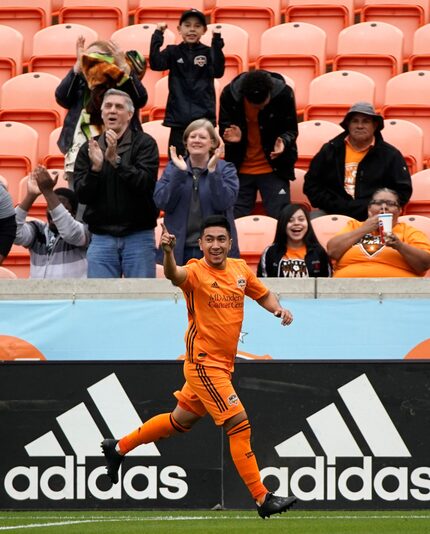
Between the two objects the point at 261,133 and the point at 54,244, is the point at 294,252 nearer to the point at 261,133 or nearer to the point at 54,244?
the point at 261,133

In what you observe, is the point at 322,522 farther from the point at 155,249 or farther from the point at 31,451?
the point at 155,249

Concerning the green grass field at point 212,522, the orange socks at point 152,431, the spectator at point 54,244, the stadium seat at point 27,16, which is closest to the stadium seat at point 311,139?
the spectator at point 54,244

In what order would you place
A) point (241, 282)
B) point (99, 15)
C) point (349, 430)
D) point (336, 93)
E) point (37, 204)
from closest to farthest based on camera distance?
1. point (241, 282)
2. point (349, 430)
3. point (37, 204)
4. point (336, 93)
5. point (99, 15)

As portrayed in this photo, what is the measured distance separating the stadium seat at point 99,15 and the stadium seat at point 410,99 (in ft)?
11.3

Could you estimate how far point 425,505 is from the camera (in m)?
8.18

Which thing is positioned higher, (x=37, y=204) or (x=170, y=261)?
(x=170, y=261)

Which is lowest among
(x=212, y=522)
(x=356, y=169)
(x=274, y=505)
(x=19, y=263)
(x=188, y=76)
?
(x=212, y=522)

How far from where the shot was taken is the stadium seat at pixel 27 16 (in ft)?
48.7

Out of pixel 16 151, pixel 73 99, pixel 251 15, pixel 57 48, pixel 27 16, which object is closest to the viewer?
pixel 73 99

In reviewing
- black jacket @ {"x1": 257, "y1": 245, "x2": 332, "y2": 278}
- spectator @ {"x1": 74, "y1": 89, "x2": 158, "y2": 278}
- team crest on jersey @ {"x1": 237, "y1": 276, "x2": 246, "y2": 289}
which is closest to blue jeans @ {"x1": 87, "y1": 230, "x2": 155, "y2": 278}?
spectator @ {"x1": 74, "y1": 89, "x2": 158, "y2": 278}

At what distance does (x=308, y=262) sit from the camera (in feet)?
31.1

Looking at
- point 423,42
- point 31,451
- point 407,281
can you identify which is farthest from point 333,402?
point 423,42

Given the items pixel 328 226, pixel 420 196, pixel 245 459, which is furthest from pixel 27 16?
pixel 245 459

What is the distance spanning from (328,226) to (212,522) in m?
3.54
